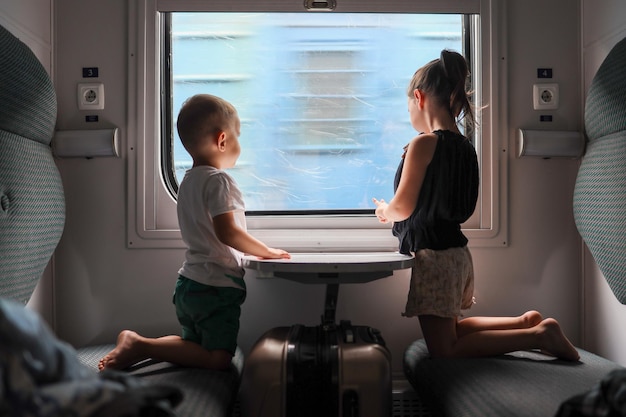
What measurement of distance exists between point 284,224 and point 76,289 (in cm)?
94

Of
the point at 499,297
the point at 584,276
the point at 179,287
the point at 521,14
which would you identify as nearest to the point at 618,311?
the point at 584,276

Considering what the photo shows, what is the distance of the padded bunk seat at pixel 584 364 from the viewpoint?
1.40 m

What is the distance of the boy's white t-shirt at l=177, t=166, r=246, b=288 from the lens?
1974 millimetres

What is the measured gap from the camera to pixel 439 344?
2.00 metres

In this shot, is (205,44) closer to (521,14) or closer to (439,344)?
(521,14)

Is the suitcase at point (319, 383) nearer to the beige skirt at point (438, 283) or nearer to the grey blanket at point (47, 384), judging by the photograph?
the beige skirt at point (438, 283)

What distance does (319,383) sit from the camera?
1.69m

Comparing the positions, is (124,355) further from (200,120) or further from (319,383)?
(200,120)

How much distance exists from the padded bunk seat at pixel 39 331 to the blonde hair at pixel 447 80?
1243 millimetres

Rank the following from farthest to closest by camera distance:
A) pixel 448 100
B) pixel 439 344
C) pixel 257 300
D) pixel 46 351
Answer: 1. pixel 257 300
2. pixel 448 100
3. pixel 439 344
4. pixel 46 351

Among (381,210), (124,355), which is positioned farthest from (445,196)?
(124,355)

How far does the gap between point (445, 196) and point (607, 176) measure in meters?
0.62

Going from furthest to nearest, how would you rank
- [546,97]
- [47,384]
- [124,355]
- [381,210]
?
[546,97], [381,210], [124,355], [47,384]

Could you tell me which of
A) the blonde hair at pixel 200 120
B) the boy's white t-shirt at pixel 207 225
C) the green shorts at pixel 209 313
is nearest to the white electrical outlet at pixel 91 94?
the blonde hair at pixel 200 120
